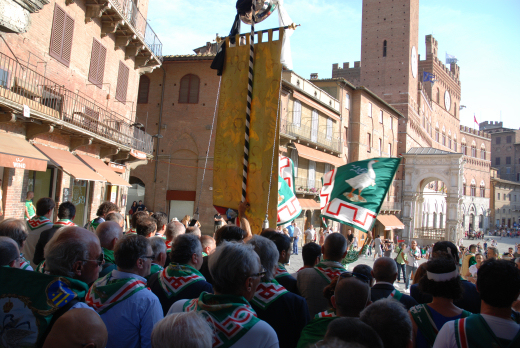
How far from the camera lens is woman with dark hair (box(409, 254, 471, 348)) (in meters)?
2.73

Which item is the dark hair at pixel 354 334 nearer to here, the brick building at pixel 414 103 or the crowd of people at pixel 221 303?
the crowd of people at pixel 221 303

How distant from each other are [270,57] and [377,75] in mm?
45989

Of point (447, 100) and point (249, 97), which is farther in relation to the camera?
point (447, 100)

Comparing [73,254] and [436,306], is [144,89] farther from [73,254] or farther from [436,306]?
[436,306]

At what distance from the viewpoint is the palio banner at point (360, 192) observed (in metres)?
6.66

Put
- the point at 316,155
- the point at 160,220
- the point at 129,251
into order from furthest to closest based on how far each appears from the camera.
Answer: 1. the point at 316,155
2. the point at 160,220
3. the point at 129,251

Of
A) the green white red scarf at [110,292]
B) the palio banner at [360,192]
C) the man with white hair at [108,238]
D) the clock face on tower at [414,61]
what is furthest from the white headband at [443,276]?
the clock face on tower at [414,61]

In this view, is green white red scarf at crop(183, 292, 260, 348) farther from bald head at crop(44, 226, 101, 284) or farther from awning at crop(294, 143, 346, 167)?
awning at crop(294, 143, 346, 167)

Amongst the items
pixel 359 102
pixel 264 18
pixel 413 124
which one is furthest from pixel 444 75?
pixel 264 18

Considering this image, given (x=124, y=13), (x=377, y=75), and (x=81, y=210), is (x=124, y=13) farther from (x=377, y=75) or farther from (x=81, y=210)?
(x=377, y=75)

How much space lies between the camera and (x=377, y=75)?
159 feet

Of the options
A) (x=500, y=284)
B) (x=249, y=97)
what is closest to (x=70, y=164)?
(x=249, y=97)

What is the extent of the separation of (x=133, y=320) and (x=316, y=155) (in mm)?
27046

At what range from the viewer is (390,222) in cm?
3728
